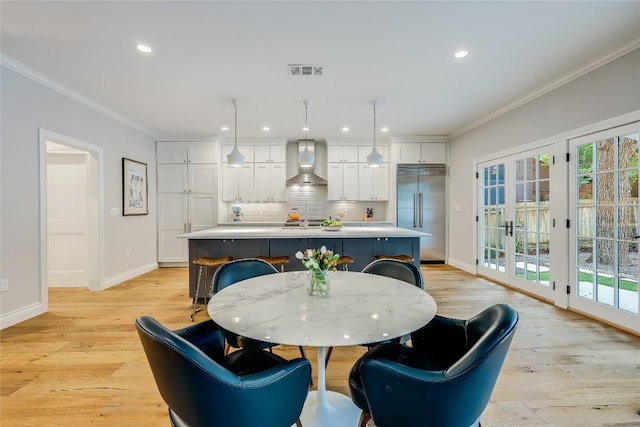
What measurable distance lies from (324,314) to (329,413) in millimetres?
737

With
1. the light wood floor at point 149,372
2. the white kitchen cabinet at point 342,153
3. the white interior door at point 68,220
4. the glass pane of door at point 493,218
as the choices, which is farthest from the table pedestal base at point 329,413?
the white kitchen cabinet at point 342,153

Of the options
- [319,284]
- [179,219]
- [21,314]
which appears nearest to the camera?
[319,284]

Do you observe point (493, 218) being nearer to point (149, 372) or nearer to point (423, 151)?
point (423, 151)

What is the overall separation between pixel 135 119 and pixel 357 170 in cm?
417

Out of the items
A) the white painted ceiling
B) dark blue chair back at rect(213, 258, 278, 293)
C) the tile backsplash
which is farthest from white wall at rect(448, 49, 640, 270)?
dark blue chair back at rect(213, 258, 278, 293)

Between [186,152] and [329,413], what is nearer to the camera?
[329,413]

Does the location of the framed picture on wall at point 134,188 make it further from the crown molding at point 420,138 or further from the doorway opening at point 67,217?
the crown molding at point 420,138

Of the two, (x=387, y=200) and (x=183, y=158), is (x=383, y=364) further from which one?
(x=183, y=158)

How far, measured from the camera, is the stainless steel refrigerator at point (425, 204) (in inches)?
238

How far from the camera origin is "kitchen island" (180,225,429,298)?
143 inches

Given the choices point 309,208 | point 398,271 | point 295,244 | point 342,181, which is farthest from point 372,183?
point 398,271

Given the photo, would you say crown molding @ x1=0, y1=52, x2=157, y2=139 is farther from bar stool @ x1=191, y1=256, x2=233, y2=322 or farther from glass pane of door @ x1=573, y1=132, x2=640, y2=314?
glass pane of door @ x1=573, y1=132, x2=640, y2=314

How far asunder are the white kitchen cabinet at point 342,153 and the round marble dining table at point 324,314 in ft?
15.1

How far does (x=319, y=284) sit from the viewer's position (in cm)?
159
